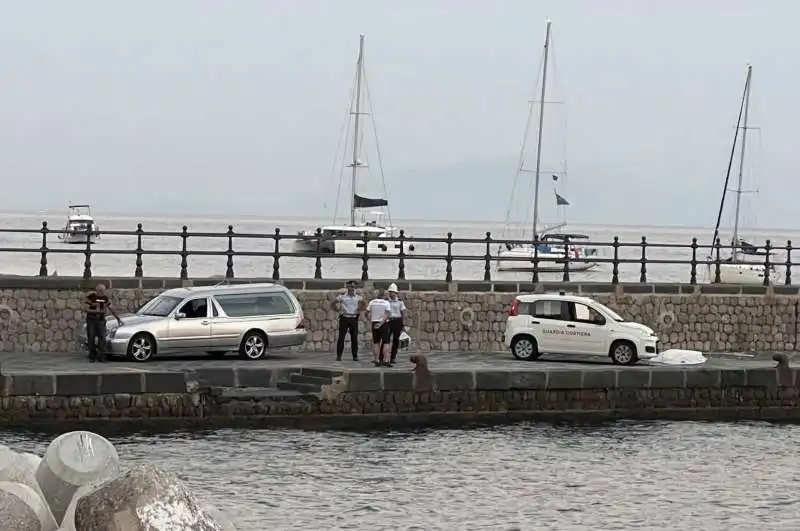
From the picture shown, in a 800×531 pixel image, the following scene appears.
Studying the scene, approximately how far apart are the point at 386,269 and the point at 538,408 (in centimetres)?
8423

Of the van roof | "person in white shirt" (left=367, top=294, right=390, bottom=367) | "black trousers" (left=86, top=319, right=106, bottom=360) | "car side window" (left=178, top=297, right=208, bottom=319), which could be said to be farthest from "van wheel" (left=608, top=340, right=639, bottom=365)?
"black trousers" (left=86, top=319, right=106, bottom=360)

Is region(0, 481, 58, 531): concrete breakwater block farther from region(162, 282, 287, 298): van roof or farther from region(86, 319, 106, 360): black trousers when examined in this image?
region(162, 282, 287, 298): van roof

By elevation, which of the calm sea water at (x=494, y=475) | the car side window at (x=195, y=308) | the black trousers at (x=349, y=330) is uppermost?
the car side window at (x=195, y=308)

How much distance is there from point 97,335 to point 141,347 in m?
0.78

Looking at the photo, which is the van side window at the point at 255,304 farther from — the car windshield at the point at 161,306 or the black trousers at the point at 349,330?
the black trousers at the point at 349,330

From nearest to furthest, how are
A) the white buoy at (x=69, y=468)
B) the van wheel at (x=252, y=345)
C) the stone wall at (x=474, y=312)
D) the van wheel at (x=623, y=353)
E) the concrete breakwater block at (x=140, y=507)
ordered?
the concrete breakwater block at (x=140, y=507), the white buoy at (x=69, y=468), the van wheel at (x=252, y=345), the van wheel at (x=623, y=353), the stone wall at (x=474, y=312)

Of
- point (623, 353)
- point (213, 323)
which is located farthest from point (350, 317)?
point (623, 353)

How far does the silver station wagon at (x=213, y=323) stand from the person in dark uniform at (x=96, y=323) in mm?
203

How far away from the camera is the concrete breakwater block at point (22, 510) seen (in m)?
12.7

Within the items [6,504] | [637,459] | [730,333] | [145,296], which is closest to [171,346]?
[145,296]

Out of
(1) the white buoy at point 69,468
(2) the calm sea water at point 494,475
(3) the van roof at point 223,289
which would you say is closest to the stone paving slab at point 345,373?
(2) the calm sea water at point 494,475

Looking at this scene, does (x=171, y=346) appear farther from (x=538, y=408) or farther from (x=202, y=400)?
(x=538, y=408)

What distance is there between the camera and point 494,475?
2277cm

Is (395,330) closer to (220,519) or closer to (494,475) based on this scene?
(494,475)
